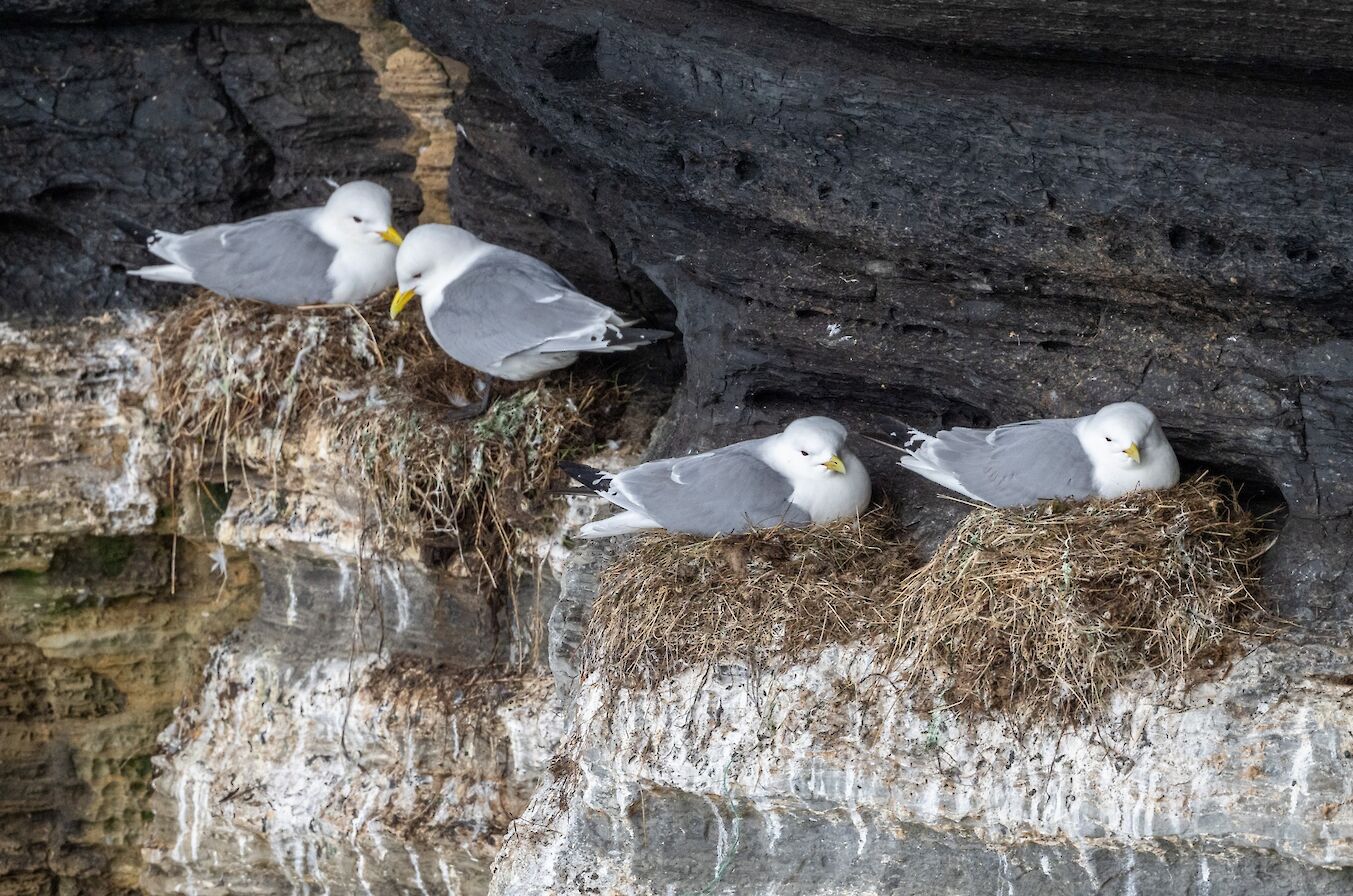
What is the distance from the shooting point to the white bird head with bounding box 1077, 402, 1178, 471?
14.5 feet

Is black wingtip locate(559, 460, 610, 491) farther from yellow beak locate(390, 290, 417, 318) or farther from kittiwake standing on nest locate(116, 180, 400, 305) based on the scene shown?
kittiwake standing on nest locate(116, 180, 400, 305)

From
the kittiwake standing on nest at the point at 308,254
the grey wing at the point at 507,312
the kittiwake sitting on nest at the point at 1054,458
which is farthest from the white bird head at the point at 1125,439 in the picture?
the kittiwake standing on nest at the point at 308,254

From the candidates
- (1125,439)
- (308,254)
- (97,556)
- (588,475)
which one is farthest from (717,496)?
(97,556)

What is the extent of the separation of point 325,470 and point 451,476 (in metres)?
0.72

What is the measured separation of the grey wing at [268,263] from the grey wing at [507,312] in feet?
2.76

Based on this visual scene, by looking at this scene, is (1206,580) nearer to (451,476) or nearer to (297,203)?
(451,476)

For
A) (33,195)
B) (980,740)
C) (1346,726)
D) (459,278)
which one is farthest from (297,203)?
(1346,726)

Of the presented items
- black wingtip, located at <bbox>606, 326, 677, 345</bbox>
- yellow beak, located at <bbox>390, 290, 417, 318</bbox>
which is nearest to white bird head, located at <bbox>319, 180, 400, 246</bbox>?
yellow beak, located at <bbox>390, 290, 417, 318</bbox>

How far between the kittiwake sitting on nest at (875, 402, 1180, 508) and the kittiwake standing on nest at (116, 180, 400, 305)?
2610mm

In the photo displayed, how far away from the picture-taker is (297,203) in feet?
23.6

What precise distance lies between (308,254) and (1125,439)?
11.4 feet

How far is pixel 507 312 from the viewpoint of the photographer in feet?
18.7

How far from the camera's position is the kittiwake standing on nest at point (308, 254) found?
21.1 ft

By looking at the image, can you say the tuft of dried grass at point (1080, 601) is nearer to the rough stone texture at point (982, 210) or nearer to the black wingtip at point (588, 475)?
the rough stone texture at point (982, 210)
